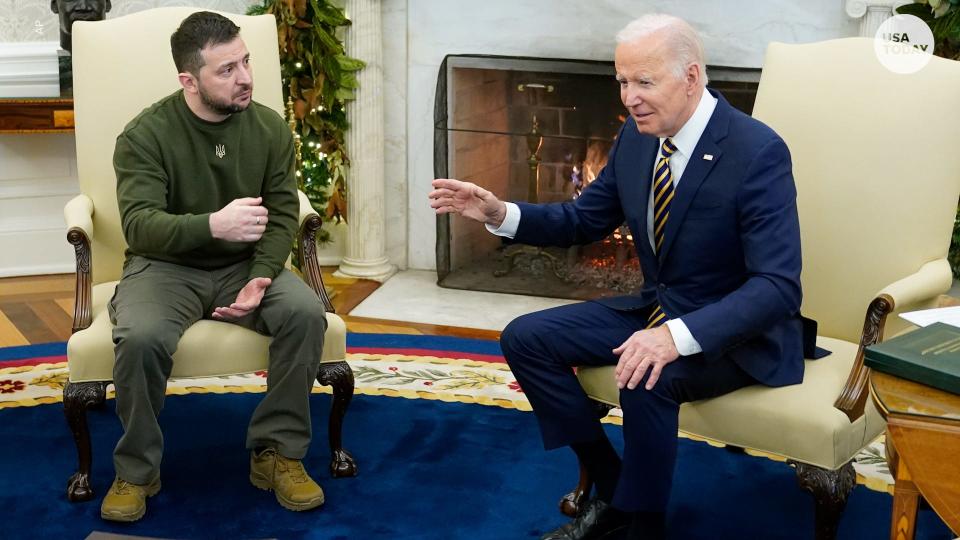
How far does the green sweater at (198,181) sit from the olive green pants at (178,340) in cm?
7

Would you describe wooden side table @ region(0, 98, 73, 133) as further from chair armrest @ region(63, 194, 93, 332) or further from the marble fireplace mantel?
chair armrest @ region(63, 194, 93, 332)

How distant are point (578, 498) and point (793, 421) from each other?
72 cm

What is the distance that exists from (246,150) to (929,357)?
186 cm

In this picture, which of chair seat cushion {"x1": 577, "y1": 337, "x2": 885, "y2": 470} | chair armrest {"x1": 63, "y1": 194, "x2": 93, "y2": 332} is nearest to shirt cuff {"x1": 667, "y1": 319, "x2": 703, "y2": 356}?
chair seat cushion {"x1": 577, "y1": 337, "x2": 885, "y2": 470}

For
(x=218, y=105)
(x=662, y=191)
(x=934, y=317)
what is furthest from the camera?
(x=218, y=105)

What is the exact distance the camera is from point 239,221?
2932 mm

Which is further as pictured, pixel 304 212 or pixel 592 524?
pixel 304 212

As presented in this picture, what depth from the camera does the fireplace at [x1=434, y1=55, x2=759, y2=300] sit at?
483 centimetres

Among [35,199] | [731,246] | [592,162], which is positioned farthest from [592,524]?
[35,199]

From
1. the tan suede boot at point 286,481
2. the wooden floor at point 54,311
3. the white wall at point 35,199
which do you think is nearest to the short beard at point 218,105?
the tan suede boot at point 286,481

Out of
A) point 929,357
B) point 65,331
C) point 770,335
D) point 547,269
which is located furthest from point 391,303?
point 929,357

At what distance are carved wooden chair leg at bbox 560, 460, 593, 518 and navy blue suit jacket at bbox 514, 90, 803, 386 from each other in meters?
0.46

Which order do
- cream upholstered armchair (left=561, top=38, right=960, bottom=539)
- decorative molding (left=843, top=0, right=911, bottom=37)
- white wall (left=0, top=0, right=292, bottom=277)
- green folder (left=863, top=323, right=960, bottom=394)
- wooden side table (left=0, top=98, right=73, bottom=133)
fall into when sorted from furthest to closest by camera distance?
white wall (left=0, top=0, right=292, bottom=277), wooden side table (left=0, top=98, right=73, bottom=133), decorative molding (left=843, top=0, right=911, bottom=37), cream upholstered armchair (left=561, top=38, right=960, bottom=539), green folder (left=863, top=323, right=960, bottom=394)

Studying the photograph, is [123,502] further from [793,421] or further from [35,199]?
[35,199]
